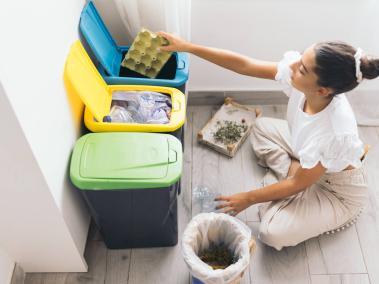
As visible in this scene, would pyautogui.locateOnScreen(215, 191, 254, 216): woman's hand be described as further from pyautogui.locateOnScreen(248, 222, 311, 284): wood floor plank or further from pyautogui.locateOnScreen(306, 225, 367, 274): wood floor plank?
pyautogui.locateOnScreen(306, 225, 367, 274): wood floor plank

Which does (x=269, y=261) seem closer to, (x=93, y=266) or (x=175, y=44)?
(x=93, y=266)

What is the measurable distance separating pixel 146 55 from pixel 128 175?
51 cm

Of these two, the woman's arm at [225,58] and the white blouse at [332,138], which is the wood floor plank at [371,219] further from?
the woman's arm at [225,58]

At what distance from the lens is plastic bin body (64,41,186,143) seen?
1170 millimetres

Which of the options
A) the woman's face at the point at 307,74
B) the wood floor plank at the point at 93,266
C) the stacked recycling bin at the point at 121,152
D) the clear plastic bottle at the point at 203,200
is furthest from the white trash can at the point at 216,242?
the woman's face at the point at 307,74

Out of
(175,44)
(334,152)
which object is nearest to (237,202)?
(334,152)

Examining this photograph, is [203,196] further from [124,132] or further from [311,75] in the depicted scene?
[311,75]

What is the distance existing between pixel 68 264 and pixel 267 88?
1.14m

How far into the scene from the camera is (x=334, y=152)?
3.93 ft

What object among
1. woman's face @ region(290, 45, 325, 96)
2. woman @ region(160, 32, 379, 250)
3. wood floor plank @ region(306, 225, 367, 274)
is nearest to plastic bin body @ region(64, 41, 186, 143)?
woman @ region(160, 32, 379, 250)

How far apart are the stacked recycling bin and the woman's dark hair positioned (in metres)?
0.45

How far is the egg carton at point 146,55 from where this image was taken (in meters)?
1.40

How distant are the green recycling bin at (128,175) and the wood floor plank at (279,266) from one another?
14.7 inches

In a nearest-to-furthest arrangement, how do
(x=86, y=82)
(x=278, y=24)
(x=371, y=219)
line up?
(x=86, y=82) < (x=371, y=219) < (x=278, y=24)
